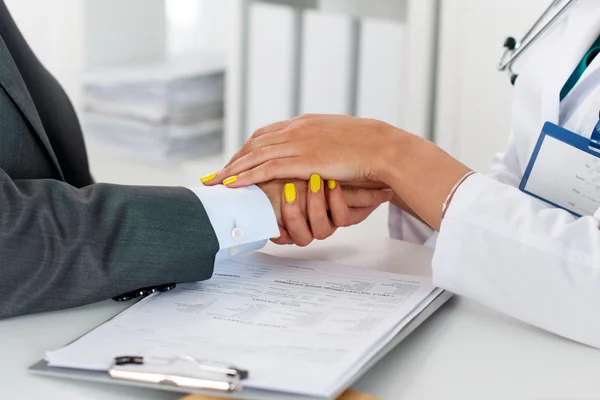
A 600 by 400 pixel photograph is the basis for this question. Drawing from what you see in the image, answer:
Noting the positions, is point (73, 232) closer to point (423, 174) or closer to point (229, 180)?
point (229, 180)

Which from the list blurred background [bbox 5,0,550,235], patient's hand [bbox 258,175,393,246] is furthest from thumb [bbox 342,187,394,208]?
blurred background [bbox 5,0,550,235]

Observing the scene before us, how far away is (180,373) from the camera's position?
25.7 inches

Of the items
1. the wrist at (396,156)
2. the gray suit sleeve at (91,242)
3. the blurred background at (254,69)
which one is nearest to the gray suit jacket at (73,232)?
the gray suit sleeve at (91,242)

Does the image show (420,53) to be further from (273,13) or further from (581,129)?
(581,129)

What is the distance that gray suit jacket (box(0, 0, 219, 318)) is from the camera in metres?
0.81

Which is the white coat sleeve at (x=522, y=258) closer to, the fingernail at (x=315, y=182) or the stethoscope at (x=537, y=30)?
the fingernail at (x=315, y=182)

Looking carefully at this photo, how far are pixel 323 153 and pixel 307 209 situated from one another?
8 cm

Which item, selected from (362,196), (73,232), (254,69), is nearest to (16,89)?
(73,232)

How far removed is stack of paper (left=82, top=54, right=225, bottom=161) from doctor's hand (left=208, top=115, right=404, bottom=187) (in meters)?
1.45

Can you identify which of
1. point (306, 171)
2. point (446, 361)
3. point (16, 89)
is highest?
point (16, 89)

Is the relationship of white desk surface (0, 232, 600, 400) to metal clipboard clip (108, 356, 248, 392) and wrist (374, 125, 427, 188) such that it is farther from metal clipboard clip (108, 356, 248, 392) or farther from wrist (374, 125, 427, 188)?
wrist (374, 125, 427, 188)

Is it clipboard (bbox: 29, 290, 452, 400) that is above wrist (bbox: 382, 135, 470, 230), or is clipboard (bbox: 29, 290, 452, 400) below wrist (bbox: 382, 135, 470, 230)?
below

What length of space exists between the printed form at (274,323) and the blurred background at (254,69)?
1008mm

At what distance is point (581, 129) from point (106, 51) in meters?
1.97
